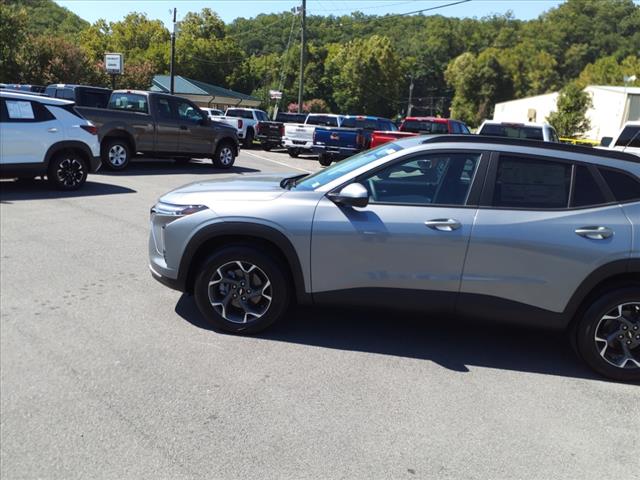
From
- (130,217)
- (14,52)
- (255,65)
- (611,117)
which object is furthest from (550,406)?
(255,65)

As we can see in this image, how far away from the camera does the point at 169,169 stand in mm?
16188

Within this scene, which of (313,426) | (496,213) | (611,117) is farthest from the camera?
(611,117)

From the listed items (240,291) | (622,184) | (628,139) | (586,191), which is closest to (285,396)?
(240,291)

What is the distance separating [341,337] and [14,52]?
121 feet

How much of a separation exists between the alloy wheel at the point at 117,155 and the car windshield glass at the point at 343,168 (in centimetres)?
1051

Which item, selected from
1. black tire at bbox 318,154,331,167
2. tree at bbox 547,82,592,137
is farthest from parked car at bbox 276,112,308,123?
tree at bbox 547,82,592,137

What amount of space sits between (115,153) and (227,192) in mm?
10684

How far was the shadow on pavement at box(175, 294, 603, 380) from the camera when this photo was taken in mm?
4605

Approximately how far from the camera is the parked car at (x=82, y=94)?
52.1 ft

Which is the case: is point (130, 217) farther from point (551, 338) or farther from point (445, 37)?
point (445, 37)

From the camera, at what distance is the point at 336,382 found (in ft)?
13.4

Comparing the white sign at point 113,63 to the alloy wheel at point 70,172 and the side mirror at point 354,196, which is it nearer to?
the alloy wheel at point 70,172

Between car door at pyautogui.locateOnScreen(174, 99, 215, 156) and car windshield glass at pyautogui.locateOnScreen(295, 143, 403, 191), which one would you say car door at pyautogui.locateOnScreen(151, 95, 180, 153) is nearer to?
car door at pyautogui.locateOnScreen(174, 99, 215, 156)

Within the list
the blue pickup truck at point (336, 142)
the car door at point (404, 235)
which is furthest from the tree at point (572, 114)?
the car door at point (404, 235)
